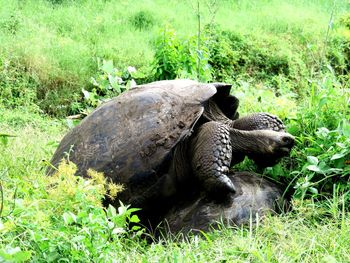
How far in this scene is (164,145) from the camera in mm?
3971

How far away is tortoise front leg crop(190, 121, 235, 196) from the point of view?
3.85 metres

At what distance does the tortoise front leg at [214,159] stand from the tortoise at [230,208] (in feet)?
0.36

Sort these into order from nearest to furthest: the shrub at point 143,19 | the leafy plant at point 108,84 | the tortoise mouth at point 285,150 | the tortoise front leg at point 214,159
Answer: the tortoise front leg at point 214,159
the tortoise mouth at point 285,150
the leafy plant at point 108,84
the shrub at point 143,19

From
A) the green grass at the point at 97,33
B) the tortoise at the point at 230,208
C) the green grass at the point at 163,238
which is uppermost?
the green grass at the point at 163,238

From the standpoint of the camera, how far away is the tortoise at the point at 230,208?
389 cm

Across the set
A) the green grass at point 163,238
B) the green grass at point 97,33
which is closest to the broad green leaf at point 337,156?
the green grass at point 163,238

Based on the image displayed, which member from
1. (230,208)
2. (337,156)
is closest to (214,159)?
(230,208)

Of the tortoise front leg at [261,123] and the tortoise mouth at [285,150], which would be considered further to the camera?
the tortoise front leg at [261,123]

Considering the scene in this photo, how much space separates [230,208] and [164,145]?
23.2 inches

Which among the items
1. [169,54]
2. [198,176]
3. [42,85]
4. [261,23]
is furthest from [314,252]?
[261,23]

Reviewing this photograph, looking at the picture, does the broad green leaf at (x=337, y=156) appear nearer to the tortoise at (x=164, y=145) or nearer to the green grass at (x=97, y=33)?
the tortoise at (x=164, y=145)

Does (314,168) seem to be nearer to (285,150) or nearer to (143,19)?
(285,150)

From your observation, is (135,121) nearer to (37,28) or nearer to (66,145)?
(66,145)

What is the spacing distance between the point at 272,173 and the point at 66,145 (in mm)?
1479
